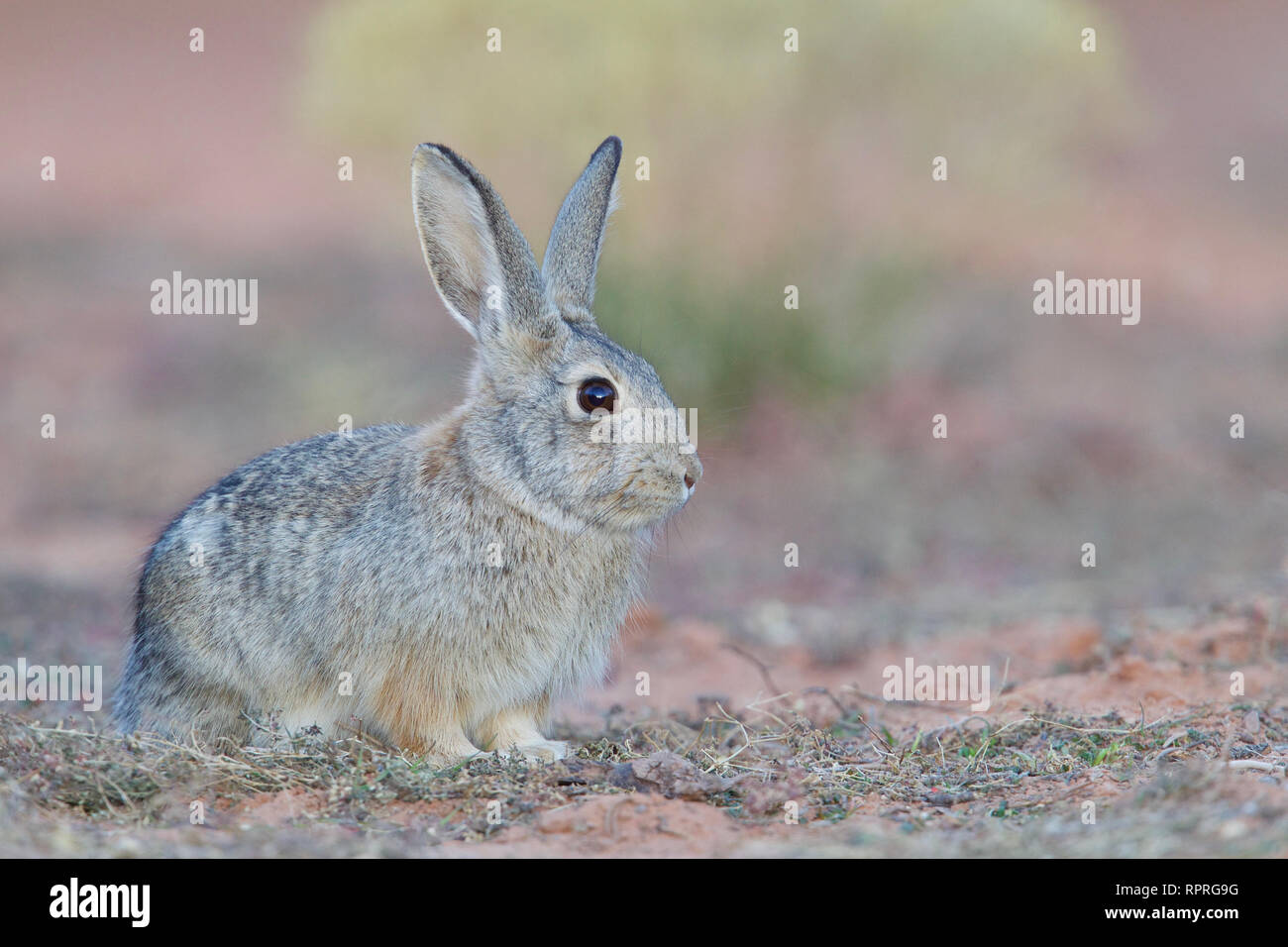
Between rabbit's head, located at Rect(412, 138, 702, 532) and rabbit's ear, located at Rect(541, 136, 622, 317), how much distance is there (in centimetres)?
7

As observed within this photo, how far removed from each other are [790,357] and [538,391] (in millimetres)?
8522

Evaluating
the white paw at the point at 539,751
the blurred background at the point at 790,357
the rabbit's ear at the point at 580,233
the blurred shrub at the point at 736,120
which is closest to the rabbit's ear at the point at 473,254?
the rabbit's ear at the point at 580,233

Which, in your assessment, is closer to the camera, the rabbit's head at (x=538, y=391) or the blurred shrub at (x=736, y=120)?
the rabbit's head at (x=538, y=391)

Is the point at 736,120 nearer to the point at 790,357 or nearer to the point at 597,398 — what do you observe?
the point at 790,357

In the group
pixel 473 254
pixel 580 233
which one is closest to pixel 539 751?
pixel 473 254

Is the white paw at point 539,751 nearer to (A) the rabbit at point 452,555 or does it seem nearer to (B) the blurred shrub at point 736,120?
(A) the rabbit at point 452,555

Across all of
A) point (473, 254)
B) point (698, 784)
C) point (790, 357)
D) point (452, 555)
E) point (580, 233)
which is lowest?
point (698, 784)

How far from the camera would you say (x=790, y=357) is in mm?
14141

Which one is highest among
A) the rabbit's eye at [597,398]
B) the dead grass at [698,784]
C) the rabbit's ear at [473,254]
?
the rabbit's ear at [473,254]

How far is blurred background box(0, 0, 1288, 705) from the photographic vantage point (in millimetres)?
11250

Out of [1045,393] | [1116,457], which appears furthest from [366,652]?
[1045,393]

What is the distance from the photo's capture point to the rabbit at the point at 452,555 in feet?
18.5

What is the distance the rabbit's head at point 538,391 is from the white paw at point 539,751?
2.91ft
